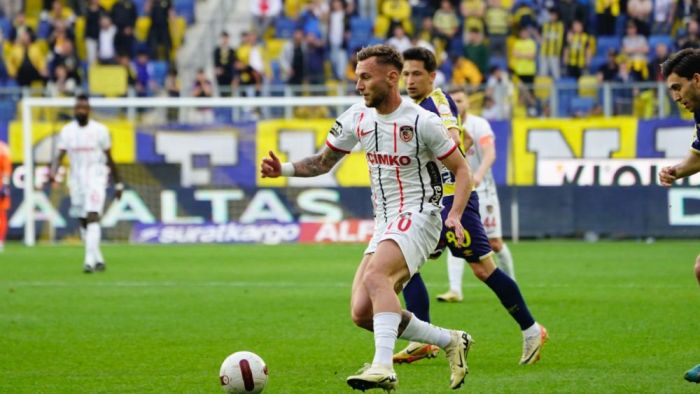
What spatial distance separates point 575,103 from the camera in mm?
27250

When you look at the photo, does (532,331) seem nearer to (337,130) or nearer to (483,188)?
(337,130)

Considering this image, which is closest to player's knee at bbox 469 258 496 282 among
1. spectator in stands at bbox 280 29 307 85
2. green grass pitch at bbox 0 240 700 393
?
green grass pitch at bbox 0 240 700 393

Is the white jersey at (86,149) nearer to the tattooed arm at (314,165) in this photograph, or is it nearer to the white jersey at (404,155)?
the tattooed arm at (314,165)

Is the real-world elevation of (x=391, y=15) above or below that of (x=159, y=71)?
above

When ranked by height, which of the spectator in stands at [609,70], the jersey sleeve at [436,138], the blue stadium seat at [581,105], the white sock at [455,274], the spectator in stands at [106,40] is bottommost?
the white sock at [455,274]

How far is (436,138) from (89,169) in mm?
12376

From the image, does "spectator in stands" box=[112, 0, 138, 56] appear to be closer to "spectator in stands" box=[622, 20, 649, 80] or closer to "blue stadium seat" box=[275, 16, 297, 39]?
"blue stadium seat" box=[275, 16, 297, 39]

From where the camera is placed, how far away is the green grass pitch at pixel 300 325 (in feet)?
30.2

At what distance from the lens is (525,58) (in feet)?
95.1

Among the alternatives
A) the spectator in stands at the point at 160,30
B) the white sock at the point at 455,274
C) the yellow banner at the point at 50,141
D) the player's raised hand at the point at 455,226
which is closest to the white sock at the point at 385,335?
the player's raised hand at the point at 455,226

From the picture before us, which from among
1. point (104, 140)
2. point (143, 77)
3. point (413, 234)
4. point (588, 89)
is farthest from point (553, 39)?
point (413, 234)

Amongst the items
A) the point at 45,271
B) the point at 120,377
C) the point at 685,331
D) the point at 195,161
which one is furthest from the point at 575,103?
the point at 120,377

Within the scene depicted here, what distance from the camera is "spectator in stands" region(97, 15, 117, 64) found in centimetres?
3183

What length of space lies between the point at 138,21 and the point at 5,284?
1705cm
